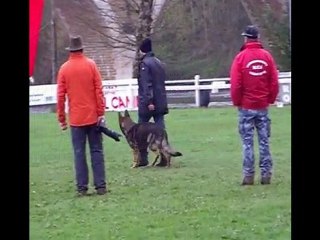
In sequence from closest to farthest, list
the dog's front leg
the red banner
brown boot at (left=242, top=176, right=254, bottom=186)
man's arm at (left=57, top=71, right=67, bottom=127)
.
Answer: the red banner
man's arm at (left=57, top=71, right=67, bottom=127)
brown boot at (left=242, top=176, right=254, bottom=186)
the dog's front leg

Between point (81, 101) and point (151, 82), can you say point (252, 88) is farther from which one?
point (151, 82)

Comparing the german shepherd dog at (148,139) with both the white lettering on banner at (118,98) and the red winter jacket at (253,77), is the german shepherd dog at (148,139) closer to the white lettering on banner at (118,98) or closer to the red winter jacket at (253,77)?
the red winter jacket at (253,77)

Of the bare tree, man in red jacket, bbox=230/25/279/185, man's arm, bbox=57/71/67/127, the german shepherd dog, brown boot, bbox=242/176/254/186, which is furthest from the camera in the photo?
the bare tree

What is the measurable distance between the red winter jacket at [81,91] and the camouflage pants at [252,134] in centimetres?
166

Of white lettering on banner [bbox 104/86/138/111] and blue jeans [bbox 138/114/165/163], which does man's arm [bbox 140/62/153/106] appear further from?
white lettering on banner [bbox 104/86/138/111]

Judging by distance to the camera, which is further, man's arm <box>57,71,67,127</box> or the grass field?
man's arm <box>57,71,67,127</box>

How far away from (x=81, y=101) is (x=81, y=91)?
0.36 feet

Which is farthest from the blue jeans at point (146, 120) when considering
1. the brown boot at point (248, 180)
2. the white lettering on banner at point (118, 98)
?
the white lettering on banner at point (118, 98)

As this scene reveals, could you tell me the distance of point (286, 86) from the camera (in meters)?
28.7

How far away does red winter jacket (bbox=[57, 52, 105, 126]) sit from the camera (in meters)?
9.67

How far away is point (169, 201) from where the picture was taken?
9258 millimetres

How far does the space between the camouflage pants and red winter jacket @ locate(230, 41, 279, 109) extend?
119mm

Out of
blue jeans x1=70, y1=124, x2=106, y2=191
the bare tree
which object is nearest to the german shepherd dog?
blue jeans x1=70, y1=124, x2=106, y2=191
